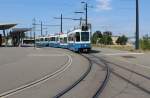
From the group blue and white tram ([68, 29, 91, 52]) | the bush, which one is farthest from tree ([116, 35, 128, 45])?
blue and white tram ([68, 29, 91, 52])

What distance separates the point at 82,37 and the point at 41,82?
1306 inches

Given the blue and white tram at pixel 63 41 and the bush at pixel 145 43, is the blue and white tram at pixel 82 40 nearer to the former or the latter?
the bush at pixel 145 43

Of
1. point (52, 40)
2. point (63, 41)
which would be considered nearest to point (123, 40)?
point (52, 40)

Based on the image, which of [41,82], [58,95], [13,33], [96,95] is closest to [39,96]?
[58,95]

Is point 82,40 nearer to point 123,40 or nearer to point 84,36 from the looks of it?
point 84,36

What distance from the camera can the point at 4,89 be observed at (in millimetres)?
14703

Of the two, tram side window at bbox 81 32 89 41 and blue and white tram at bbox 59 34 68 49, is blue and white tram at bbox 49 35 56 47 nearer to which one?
blue and white tram at bbox 59 34 68 49

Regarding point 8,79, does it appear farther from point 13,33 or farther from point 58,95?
point 13,33

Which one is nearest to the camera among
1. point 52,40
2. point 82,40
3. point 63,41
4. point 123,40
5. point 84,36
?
point 82,40

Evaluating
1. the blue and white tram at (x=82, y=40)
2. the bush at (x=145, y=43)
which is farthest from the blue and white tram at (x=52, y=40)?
the blue and white tram at (x=82, y=40)

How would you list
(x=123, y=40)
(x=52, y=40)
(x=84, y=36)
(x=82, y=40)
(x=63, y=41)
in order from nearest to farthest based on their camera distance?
(x=82, y=40), (x=84, y=36), (x=63, y=41), (x=52, y=40), (x=123, y=40)

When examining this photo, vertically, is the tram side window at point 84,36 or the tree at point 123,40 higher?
the tram side window at point 84,36

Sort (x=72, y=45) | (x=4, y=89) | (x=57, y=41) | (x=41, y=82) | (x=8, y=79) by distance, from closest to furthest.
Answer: (x=4, y=89) → (x=41, y=82) → (x=8, y=79) → (x=72, y=45) → (x=57, y=41)

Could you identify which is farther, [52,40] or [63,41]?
[52,40]
